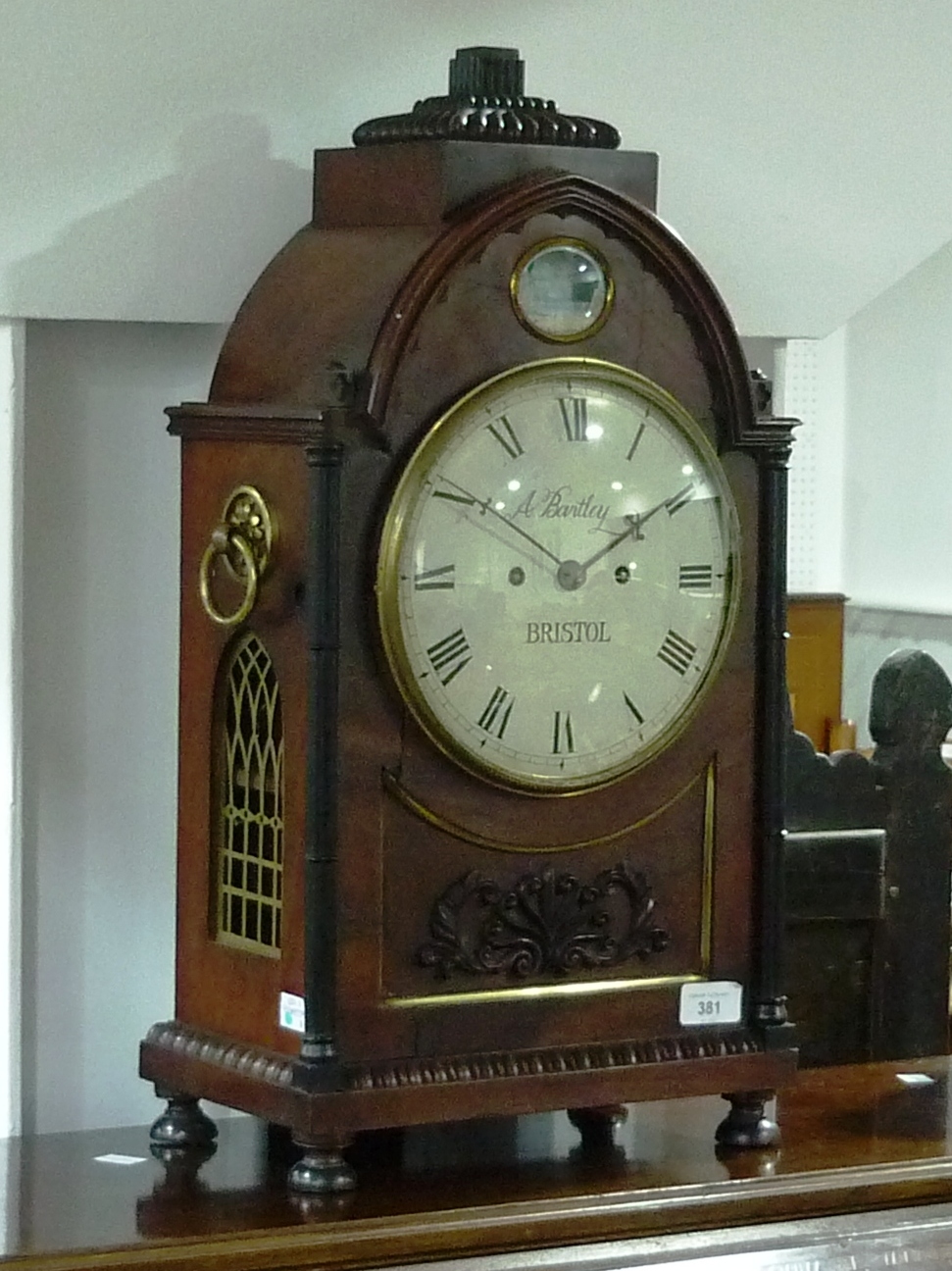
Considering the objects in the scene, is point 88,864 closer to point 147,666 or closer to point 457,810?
point 147,666

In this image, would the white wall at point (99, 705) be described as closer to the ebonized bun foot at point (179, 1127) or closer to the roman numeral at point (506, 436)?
the ebonized bun foot at point (179, 1127)

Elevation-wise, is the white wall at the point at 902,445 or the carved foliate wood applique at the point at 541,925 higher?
the white wall at the point at 902,445

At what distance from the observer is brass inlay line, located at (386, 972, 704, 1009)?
4.06 ft

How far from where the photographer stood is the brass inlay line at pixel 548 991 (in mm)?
1236

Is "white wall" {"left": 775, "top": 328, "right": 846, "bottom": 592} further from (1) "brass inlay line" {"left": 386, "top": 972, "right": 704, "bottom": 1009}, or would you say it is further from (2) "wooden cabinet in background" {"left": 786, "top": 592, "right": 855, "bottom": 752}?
(1) "brass inlay line" {"left": 386, "top": 972, "right": 704, "bottom": 1009}

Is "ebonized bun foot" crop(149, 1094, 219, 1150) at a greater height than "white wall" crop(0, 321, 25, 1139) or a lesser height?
lesser

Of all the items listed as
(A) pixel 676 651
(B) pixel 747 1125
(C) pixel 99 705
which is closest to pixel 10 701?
(C) pixel 99 705

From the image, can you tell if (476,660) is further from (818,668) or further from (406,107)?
(818,668)

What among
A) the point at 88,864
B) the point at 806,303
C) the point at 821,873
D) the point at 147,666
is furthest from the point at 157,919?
the point at 806,303

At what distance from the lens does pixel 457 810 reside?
124cm

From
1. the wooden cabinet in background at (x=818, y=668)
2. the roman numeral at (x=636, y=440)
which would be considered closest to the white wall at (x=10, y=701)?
the roman numeral at (x=636, y=440)

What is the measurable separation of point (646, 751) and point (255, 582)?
24 cm

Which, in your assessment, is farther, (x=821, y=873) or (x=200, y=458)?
(x=821, y=873)
